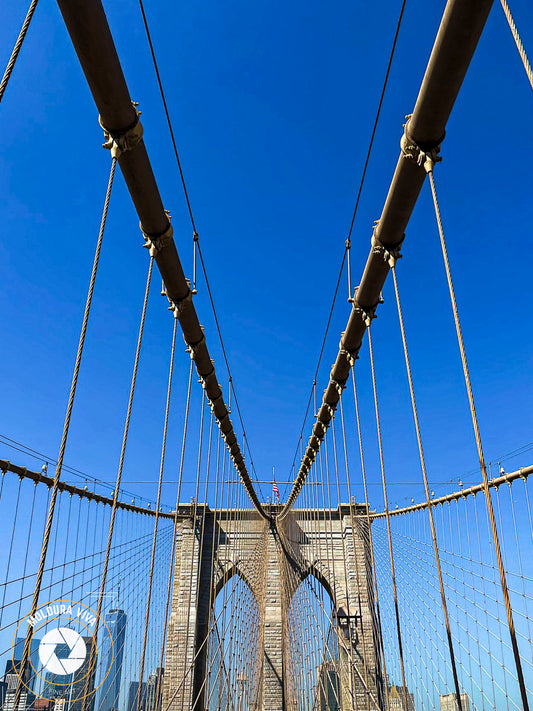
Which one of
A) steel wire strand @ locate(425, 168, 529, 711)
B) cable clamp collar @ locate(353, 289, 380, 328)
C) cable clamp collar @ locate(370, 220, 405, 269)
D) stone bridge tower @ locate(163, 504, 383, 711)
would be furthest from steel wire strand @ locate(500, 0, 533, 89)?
stone bridge tower @ locate(163, 504, 383, 711)

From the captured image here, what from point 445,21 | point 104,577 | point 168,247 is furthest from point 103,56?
point 104,577

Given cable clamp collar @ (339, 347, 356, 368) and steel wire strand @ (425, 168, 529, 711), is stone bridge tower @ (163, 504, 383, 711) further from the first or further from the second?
steel wire strand @ (425, 168, 529, 711)

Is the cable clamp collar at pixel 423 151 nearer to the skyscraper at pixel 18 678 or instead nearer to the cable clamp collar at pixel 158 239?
the cable clamp collar at pixel 158 239

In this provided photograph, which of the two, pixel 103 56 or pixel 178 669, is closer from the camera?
pixel 103 56

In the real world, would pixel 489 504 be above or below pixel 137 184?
below

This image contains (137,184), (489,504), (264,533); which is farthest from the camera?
(264,533)

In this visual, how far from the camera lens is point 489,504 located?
1839 millimetres

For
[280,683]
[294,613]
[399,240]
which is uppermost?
[399,240]

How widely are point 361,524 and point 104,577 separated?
646 inches

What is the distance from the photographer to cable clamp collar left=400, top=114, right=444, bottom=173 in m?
2.91

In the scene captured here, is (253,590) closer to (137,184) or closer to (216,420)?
(216,420)

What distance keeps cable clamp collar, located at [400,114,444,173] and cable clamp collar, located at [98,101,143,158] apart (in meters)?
1.41

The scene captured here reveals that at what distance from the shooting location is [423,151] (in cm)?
293

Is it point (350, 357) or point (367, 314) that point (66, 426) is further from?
point (350, 357)
